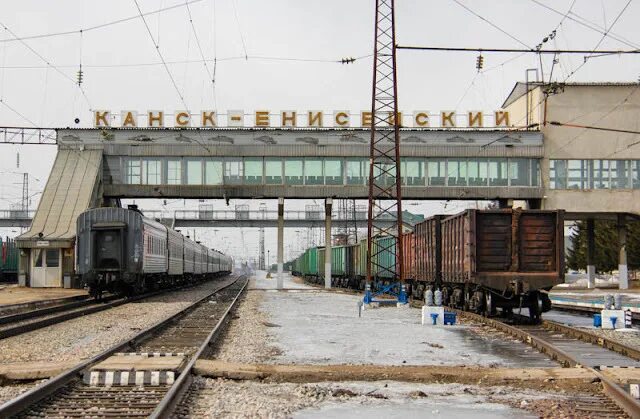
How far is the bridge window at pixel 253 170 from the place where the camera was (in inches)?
1928

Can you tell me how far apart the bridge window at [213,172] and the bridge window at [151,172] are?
290 centimetres

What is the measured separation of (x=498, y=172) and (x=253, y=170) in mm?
15712

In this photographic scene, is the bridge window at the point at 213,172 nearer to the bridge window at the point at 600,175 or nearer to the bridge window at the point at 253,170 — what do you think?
the bridge window at the point at 253,170

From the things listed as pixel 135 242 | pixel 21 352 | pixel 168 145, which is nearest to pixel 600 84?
pixel 168 145

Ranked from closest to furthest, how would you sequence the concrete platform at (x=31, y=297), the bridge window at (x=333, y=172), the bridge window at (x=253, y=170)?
the concrete platform at (x=31, y=297)
the bridge window at (x=333, y=172)
the bridge window at (x=253, y=170)

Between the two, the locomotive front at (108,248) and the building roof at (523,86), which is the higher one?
the building roof at (523,86)

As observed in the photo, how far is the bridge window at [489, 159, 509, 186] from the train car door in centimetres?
2663

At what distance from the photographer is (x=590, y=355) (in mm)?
13453

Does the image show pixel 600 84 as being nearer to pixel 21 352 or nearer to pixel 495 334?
pixel 495 334

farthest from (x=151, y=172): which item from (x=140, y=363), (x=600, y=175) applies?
(x=140, y=363)

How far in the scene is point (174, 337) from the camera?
15789 millimetres

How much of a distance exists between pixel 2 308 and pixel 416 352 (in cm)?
1637

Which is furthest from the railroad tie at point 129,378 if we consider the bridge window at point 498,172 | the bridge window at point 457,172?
the bridge window at point 498,172

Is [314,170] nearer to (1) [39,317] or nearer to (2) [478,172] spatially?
(2) [478,172]
